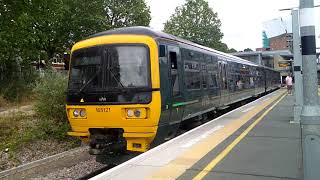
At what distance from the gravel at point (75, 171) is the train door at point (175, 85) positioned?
7.54ft

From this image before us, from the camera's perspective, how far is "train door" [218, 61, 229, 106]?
17766 mm

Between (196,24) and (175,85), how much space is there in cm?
6328

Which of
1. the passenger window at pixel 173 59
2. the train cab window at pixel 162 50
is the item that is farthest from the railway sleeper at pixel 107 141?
the passenger window at pixel 173 59

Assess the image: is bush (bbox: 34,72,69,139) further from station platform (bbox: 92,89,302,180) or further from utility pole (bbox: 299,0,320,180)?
utility pole (bbox: 299,0,320,180)

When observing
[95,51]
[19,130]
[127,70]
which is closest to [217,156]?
[127,70]

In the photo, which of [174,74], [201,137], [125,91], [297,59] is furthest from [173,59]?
[297,59]

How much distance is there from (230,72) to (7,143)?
1022cm

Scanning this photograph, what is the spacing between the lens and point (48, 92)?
16234 millimetres

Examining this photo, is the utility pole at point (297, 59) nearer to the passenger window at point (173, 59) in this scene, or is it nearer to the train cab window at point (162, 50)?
the passenger window at point (173, 59)

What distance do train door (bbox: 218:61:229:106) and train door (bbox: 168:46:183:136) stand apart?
238 inches

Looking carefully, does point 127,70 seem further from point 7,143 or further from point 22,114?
point 22,114

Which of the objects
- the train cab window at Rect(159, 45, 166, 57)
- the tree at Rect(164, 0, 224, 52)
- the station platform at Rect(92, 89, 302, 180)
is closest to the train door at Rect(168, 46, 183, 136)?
the train cab window at Rect(159, 45, 166, 57)

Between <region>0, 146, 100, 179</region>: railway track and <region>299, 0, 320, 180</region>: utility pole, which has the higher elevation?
<region>299, 0, 320, 180</region>: utility pole

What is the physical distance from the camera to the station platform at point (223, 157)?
7.22 metres
